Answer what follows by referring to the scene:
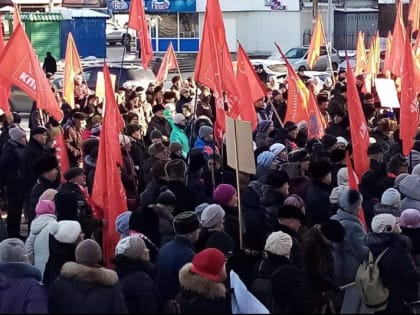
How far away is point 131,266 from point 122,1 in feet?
143

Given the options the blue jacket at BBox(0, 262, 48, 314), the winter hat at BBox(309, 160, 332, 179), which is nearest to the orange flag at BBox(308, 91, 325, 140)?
the winter hat at BBox(309, 160, 332, 179)

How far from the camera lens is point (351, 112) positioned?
35.8ft

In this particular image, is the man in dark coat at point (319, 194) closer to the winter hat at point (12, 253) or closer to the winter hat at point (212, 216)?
the winter hat at point (212, 216)

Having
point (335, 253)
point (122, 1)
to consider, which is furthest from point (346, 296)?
point (122, 1)

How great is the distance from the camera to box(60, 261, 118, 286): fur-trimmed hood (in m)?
6.10

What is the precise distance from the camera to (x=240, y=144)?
8641 millimetres

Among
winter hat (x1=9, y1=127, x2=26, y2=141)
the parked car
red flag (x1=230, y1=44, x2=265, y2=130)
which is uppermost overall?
red flag (x1=230, y1=44, x2=265, y2=130)

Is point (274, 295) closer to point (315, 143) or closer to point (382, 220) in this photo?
point (382, 220)

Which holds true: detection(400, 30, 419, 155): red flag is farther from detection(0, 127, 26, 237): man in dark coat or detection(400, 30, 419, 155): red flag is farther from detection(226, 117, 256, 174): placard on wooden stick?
detection(0, 127, 26, 237): man in dark coat

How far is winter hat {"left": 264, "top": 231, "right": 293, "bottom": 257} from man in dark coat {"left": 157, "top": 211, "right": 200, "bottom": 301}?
57 cm

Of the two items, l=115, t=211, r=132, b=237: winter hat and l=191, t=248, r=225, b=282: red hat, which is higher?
l=191, t=248, r=225, b=282: red hat

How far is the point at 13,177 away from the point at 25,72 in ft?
4.21

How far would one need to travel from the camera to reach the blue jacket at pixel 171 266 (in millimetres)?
7098

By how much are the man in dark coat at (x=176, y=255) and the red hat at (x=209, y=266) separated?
83 cm
